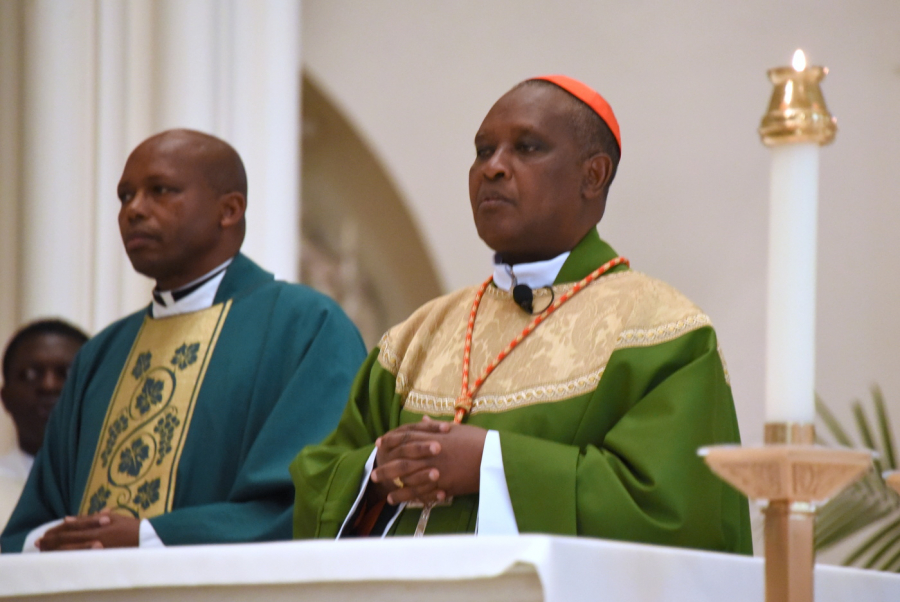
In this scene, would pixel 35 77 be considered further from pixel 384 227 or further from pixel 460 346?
pixel 460 346

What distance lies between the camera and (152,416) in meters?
3.88

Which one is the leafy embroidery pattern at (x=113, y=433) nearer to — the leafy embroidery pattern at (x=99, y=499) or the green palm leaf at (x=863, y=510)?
the leafy embroidery pattern at (x=99, y=499)

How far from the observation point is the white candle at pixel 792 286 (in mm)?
1701

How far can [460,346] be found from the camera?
2973 mm

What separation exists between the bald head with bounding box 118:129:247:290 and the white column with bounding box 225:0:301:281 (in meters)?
1.66

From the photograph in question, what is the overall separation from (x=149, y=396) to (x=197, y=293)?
0.35 metres

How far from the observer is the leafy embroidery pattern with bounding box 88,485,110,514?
150 inches

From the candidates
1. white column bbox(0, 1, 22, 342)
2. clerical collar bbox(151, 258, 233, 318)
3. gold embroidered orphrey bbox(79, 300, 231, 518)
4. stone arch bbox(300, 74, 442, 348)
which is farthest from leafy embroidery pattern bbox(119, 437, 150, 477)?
stone arch bbox(300, 74, 442, 348)

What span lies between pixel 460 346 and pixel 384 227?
14.2 ft

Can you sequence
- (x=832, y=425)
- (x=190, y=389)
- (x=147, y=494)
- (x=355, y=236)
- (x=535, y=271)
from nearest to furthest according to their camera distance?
(x=535, y=271)
(x=147, y=494)
(x=190, y=389)
(x=832, y=425)
(x=355, y=236)

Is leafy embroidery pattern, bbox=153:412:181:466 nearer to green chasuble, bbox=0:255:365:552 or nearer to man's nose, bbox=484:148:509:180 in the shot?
green chasuble, bbox=0:255:365:552

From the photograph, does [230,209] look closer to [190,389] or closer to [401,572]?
Answer: [190,389]

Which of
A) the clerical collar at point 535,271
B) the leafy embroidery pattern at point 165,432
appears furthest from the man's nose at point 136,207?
the clerical collar at point 535,271

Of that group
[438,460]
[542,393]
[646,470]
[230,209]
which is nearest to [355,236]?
[230,209]
